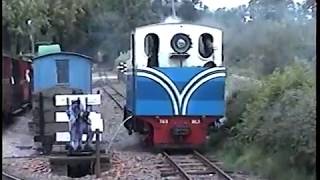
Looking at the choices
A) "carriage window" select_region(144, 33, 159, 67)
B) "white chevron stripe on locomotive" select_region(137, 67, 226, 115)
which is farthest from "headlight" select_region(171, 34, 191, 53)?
"white chevron stripe on locomotive" select_region(137, 67, 226, 115)

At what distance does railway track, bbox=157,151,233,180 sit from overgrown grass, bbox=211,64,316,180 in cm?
39

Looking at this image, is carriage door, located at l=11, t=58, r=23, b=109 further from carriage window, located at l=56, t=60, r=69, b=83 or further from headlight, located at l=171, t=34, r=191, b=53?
headlight, located at l=171, t=34, r=191, b=53

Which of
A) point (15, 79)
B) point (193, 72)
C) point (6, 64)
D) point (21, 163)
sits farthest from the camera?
point (15, 79)

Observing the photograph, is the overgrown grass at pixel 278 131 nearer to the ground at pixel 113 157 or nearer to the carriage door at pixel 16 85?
the ground at pixel 113 157

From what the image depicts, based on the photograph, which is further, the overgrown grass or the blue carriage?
the blue carriage

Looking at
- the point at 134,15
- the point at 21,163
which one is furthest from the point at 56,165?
the point at 134,15

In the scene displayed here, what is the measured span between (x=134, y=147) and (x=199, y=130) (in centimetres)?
167

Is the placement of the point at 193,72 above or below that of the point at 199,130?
above

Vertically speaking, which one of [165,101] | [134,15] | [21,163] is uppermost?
[134,15]

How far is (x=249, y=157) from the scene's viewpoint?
9.99m

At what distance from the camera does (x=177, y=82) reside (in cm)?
1130

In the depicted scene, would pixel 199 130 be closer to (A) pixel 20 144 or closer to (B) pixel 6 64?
(A) pixel 20 144

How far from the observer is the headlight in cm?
1152

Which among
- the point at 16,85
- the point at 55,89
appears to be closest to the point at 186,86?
the point at 55,89
